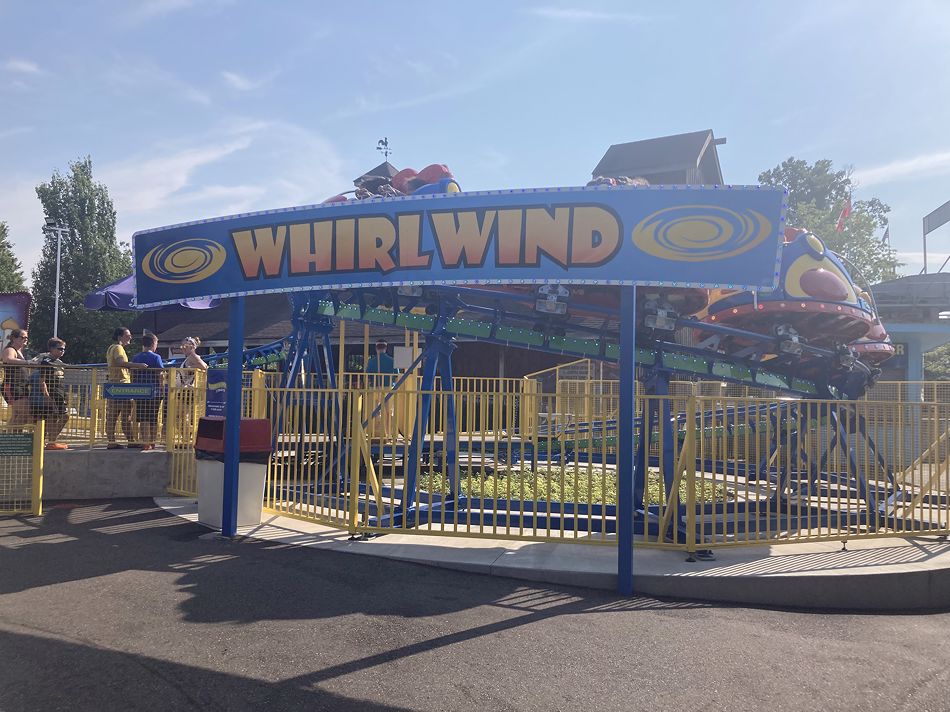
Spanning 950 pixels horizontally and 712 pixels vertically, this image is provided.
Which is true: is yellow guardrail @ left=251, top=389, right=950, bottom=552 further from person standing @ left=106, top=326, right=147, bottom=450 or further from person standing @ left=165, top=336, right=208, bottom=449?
person standing @ left=106, top=326, right=147, bottom=450

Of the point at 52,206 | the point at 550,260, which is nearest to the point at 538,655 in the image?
the point at 550,260

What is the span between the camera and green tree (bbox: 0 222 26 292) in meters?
36.1

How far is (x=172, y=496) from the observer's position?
9.39 metres

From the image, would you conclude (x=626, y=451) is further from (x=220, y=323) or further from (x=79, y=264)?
(x=79, y=264)

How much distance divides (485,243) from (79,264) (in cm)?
4014

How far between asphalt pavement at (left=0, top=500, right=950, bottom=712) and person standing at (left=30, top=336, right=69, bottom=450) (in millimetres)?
3549

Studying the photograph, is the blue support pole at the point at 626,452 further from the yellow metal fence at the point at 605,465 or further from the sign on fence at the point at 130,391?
the sign on fence at the point at 130,391

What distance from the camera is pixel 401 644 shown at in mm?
4332

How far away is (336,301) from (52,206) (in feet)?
127

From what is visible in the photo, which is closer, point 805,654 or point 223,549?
point 805,654

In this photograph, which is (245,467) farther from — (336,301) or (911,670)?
(911,670)

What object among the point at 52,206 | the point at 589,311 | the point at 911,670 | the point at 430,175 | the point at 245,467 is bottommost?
the point at 911,670

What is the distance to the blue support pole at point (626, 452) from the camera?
562 centimetres

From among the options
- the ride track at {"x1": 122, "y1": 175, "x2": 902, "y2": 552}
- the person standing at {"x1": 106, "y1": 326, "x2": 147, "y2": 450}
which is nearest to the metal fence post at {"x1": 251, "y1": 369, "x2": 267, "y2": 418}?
the ride track at {"x1": 122, "y1": 175, "x2": 902, "y2": 552}
